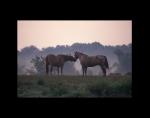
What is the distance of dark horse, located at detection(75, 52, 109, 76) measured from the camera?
668 centimetres

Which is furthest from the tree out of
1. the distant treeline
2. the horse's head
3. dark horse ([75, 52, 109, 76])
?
dark horse ([75, 52, 109, 76])

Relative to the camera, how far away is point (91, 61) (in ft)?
22.1

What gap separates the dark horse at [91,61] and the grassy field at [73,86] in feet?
0.52

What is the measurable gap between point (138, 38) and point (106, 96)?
0.91m

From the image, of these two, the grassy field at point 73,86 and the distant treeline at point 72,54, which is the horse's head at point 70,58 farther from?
the grassy field at point 73,86

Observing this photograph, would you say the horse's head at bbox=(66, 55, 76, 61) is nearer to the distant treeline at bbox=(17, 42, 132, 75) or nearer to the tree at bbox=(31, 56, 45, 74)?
the distant treeline at bbox=(17, 42, 132, 75)

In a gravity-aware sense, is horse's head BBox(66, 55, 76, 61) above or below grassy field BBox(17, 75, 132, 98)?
above

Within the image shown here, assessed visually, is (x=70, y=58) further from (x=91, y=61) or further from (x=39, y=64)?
(x=39, y=64)

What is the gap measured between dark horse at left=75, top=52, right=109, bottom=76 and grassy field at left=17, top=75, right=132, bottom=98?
0.52ft

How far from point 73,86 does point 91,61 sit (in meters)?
0.43

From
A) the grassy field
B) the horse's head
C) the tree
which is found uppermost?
the horse's head

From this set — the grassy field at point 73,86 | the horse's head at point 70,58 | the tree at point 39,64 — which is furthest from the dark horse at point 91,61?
the tree at point 39,64

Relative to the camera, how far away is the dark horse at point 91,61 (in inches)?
263
